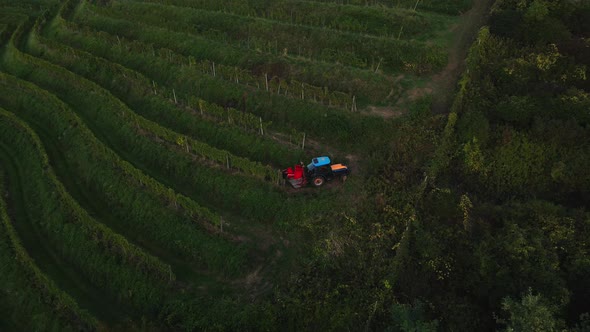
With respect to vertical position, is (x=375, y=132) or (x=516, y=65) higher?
(x=516, y=65)

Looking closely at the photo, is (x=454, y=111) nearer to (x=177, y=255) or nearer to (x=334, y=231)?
(x=334, y=231)

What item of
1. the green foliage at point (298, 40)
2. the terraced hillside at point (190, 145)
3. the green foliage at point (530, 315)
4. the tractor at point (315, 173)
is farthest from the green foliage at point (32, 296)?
the green foliage at point (298, 40)

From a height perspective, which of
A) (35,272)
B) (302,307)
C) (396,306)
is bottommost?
(35,272)

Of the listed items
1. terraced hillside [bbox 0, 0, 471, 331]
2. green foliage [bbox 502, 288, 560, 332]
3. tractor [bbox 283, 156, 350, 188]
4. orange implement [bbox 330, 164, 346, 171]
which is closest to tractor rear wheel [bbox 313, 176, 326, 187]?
tractor [bbox 283, 156, 350, 188]

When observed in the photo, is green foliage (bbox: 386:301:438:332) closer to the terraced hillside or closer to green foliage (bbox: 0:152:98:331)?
the terraced hillside

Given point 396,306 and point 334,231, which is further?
point 334,231

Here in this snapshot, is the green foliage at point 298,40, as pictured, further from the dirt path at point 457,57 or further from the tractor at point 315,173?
the tractor at point 315,173

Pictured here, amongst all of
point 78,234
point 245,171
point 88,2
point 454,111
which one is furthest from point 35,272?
point 88,2
